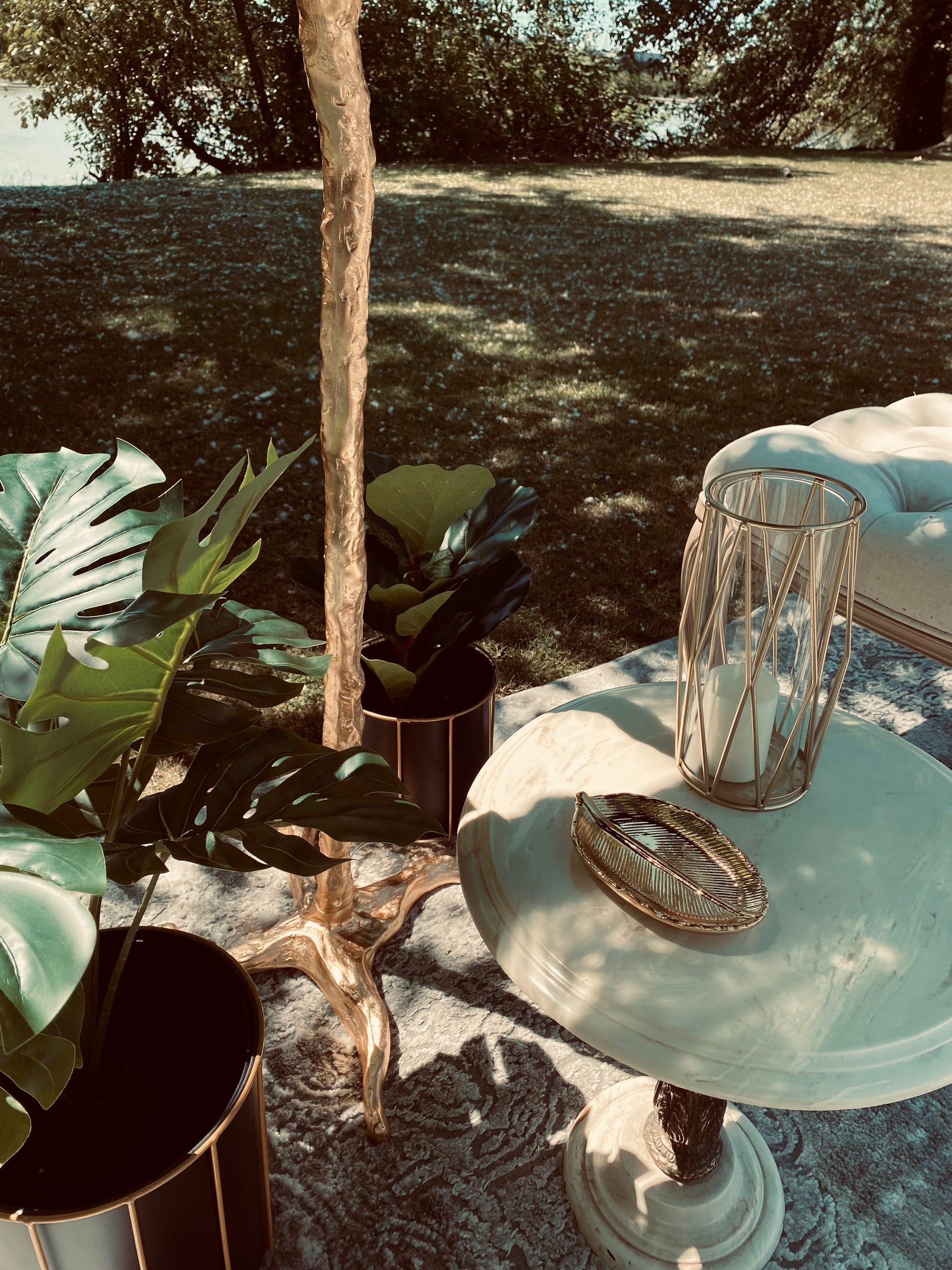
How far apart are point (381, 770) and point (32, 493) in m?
0.56

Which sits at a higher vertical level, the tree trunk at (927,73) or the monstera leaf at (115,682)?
the tree trunk at (927,73)

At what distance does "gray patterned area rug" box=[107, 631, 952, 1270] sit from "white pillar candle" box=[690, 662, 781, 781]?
26.2 inches

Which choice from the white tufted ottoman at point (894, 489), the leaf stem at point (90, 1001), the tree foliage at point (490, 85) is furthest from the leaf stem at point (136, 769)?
the tree foliage at point (490, 85)

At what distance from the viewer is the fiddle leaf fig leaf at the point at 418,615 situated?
1680mm

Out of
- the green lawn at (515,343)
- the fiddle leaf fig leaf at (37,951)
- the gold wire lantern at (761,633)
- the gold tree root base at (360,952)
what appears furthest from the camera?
the green lawn at (515,343)

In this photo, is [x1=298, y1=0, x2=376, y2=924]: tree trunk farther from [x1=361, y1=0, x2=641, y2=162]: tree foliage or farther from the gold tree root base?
[x1=361, y1=0, x2=641, y2=162]: tree foliage

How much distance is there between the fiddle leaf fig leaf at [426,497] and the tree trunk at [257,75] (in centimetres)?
1131

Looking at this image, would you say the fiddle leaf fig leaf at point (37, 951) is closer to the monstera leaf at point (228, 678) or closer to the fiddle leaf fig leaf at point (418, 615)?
the monstera leaf at point (228, 678)

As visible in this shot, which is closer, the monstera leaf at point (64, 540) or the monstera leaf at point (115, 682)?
the monstera leaf at point (115, 682)

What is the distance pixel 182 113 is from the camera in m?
11.8

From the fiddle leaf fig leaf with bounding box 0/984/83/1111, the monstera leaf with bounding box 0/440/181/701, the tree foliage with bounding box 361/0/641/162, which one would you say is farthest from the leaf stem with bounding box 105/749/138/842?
the tree foliage with bounding box 361/0/641/162

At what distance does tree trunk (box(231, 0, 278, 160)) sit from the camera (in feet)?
35.6

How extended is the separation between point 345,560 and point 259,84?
39.6 feet

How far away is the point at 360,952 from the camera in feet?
5.56
